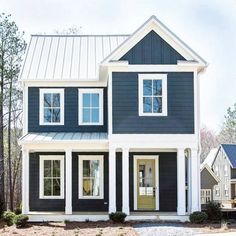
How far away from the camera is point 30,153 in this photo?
23.6 meters

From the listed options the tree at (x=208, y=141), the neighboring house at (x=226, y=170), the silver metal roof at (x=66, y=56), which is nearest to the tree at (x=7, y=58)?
the silver metal roof at (x=66, y=56)

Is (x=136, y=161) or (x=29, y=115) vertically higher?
(x=29, y=115)

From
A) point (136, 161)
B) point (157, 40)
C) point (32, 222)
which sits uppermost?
point (157, 40)

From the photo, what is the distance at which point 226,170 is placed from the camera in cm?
5344

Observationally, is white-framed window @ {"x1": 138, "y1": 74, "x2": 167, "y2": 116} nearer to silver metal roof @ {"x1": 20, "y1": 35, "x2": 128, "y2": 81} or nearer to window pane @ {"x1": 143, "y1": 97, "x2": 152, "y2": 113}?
window pane @ {"x1": 143, "y1": 97, "x2": 152, "y2": 113}

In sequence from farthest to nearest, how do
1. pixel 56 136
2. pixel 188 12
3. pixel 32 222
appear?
pixel 56 136, pixel 32 222, pixel 188 12

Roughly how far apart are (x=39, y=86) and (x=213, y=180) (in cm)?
1645

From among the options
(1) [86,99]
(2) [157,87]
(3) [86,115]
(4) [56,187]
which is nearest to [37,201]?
(4) [56,187]

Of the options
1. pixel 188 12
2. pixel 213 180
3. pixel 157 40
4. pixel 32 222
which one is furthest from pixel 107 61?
pixel 213 180

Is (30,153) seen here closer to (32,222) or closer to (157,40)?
(32,222)

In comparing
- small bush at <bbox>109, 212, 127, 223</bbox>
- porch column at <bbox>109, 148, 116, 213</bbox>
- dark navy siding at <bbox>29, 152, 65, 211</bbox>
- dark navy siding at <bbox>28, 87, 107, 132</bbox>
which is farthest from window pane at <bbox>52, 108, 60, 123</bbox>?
small bush at <bbox>109, 212, 127, 223</bbox>

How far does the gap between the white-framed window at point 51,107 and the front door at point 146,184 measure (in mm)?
Answer: 3960

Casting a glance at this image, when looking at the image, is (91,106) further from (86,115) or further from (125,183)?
(125,183)

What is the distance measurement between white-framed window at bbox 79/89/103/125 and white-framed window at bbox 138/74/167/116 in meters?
3.02
